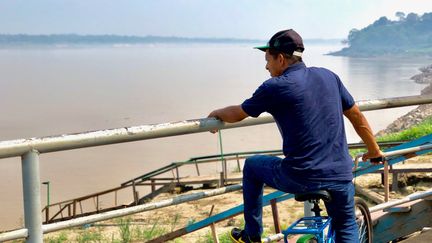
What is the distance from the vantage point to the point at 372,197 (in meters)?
8.73

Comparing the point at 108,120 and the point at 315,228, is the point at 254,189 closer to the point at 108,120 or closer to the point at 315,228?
the point at 315,228

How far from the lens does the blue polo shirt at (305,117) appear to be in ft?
9.75

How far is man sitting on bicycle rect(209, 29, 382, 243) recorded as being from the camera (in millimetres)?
2986

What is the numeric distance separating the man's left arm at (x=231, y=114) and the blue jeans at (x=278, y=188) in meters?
0.23

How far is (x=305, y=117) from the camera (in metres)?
2.99

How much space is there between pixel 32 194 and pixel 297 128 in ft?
4.03

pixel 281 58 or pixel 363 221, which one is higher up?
pixel 281 58

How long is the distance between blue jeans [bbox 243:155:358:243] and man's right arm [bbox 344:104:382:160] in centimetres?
42

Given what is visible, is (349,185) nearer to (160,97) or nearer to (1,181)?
(1,181)

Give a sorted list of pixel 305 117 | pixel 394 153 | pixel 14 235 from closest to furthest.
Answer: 1. pixel 14 235
2. pixel 305 117
3. pixel 394 153

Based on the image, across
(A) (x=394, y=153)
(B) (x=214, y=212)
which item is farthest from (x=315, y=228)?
(B) (x=214, y=212)

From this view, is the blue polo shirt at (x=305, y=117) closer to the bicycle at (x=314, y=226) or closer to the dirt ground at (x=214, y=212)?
the bicycle at (x=314, y=226)

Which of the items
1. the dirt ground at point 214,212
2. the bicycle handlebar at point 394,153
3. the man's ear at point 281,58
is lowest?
the dirt ground at point 214,212

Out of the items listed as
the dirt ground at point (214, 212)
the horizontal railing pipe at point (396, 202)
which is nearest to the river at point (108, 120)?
the dirt ground at point (214, 212)
